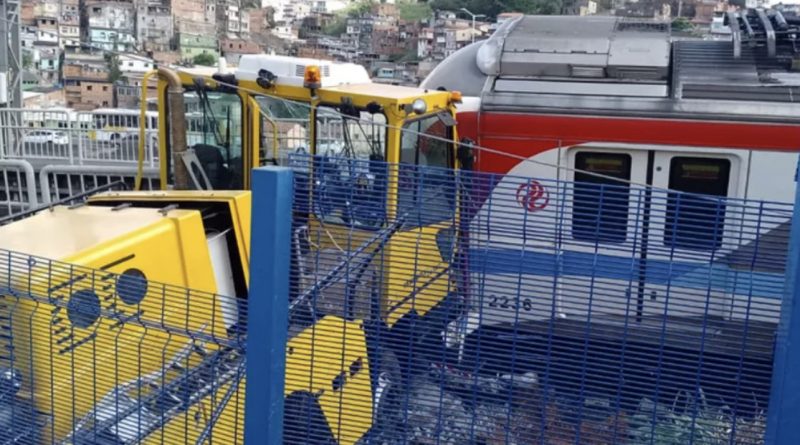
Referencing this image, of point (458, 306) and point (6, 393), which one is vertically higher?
point (458, 306)

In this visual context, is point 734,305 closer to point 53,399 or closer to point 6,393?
point 53,399

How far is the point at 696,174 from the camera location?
691 centimetres

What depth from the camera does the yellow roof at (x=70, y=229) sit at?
3.85 meters

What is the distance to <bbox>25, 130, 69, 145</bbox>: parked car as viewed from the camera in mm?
12359

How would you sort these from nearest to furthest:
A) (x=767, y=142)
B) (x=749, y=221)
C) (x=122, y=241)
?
1. (x=749, y=221)
2. (x=122, y=241)
3. (x=767, y=142)

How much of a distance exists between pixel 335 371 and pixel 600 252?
3.32 ft

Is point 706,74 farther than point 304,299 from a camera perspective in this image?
Yes

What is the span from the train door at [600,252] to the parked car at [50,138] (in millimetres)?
10618

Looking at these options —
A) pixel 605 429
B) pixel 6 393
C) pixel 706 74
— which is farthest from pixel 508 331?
pixel 706 74

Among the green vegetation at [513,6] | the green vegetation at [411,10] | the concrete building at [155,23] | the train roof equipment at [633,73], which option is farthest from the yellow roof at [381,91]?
the green vegetation at [411,10]

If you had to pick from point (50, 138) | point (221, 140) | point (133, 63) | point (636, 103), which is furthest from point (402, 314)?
point (133, 63)

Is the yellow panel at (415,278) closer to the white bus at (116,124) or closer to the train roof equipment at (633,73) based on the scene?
the train roof equipment at (633,73)

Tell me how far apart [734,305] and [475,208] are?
0.90 meters

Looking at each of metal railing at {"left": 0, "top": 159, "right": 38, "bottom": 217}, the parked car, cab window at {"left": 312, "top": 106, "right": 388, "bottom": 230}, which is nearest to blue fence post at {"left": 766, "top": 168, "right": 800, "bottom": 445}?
cab window at {"left": 312, "top": 106, "right": 388, "bottom": 230}
